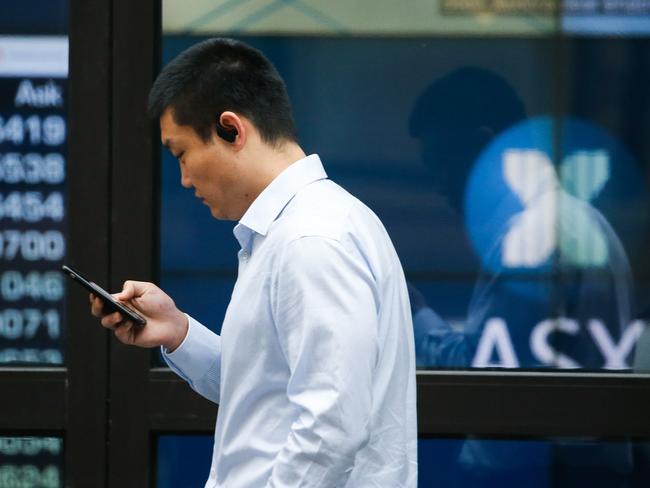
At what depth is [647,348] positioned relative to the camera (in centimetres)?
441

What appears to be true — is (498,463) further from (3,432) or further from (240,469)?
A: (240,469)

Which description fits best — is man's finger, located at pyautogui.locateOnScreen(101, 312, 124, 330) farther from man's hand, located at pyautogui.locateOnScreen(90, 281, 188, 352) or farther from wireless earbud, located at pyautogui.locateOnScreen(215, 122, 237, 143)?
wireless earbud, located at pyautogui.locateOnScreen(215, 122, 237, 143)

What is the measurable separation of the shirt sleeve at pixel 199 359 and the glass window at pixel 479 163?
161 centimetres

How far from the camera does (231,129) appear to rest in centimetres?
244

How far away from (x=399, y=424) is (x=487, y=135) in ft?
7.44

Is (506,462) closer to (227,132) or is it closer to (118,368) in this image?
(118,368)

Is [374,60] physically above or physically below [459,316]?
above

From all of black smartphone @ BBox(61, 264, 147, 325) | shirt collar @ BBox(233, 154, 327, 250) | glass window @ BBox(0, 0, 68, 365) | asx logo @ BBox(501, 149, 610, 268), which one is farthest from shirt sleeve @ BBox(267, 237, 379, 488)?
glass window @ BBox(0, 0, 68, 365)

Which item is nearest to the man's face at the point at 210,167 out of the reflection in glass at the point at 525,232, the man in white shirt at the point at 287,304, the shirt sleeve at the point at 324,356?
the man in white shirt at the point at 287,304

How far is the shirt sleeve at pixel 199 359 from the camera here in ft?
9.16

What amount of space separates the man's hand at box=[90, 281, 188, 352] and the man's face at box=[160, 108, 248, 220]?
1.11 ft

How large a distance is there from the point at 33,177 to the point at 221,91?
2.21 metres

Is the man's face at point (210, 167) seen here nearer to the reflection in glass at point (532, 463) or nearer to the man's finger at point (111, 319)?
the man's finger at point (111, 319)

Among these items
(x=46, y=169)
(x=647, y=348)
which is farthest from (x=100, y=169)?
(x=647, y=348)
